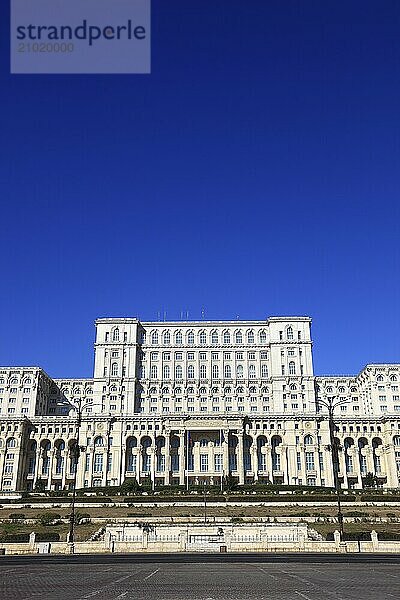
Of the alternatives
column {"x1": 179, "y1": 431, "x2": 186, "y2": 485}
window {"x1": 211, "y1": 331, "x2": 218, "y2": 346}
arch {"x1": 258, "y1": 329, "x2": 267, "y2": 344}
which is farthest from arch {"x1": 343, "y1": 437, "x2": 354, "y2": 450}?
window {"x1": 211, "y1": 331, "x2": 218, "y2": 346}

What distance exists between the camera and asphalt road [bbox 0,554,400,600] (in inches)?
798

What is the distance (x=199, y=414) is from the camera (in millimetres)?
129500

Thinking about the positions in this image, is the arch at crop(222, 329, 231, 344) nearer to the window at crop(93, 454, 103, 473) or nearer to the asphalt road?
the window at crop(93, 454, 103, 473)

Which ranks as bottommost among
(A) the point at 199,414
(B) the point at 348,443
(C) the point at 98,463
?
(C) the point at 98,463

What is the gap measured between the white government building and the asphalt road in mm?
81269

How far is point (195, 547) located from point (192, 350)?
103m

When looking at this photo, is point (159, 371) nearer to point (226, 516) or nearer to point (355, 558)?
point (226, 516)

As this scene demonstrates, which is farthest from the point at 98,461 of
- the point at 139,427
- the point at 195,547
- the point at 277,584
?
the point at 277,584

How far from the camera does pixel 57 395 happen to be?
515 feet

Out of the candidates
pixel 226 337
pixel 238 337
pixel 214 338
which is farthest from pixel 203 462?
pixel 238 337

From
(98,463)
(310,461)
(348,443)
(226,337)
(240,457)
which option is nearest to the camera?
(240,457)

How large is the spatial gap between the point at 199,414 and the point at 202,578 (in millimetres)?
104675

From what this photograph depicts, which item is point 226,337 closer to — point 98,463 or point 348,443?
point 348,443

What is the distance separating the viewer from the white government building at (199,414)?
125m
